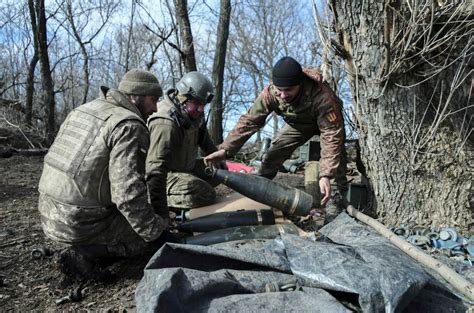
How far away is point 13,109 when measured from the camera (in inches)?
578

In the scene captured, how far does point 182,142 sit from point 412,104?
2.28 meters

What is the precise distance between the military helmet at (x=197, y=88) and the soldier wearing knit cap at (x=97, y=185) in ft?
3.79

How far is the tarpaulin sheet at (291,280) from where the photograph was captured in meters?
2.23

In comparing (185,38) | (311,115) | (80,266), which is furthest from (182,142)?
(185,38)

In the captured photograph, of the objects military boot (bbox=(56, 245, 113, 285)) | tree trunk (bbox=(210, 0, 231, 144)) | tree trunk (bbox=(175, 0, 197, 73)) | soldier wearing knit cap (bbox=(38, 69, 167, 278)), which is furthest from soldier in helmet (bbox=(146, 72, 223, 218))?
tree trunk (bbox=(210, 0, 231, 144))

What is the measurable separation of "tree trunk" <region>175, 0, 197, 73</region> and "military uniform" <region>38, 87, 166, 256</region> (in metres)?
5.76

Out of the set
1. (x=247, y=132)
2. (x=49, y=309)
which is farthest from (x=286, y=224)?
(x=49, y=309)

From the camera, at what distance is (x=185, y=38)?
29.2 ft

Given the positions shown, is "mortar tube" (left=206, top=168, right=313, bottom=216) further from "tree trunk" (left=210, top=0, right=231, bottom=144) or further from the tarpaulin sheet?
"tree trunk" (left=210, top=0, right=231, bottom=144)

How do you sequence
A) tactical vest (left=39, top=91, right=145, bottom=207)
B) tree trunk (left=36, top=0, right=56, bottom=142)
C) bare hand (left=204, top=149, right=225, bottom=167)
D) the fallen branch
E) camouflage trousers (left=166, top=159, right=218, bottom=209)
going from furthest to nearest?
tree trunk (left=36, top=0, right=56, bottom=142) < camouflage trousers (left=166, top=159, right=218, bottom=209) < bare hand (left=204, top=149, right=225, bottom=167) < tactical vest (left=39, top=91, right=145, bottom=207) < the fallen branch

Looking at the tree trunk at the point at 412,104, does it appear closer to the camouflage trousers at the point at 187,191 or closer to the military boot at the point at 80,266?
the camouflage trousers at the point at 187,191

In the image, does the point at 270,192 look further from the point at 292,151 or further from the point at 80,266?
the point at 80,266

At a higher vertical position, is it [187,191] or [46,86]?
[46,86]

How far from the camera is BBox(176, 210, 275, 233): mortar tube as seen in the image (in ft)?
13.0
